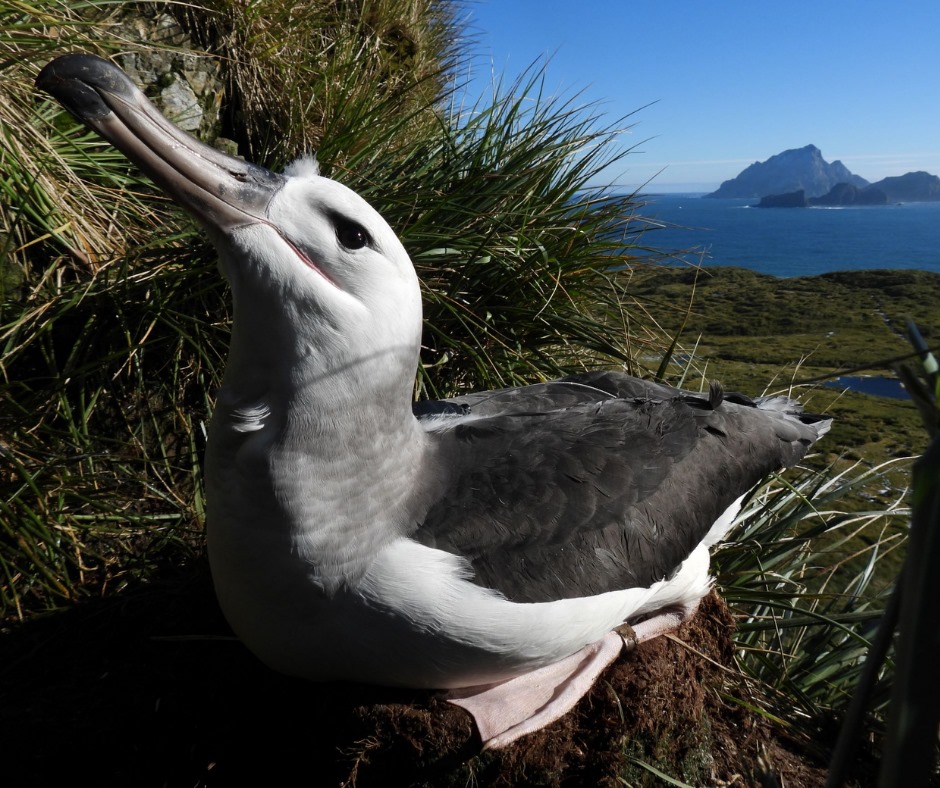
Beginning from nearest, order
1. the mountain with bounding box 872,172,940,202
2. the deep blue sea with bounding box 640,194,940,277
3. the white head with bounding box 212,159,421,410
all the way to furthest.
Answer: the white head with bounding box 212,159,421,410
the deep blue sea with bounding box 640,194,940,277
the mountain with bounding box 872,172,940,202

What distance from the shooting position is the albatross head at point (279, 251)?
1849mm

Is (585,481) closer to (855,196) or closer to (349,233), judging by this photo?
(349,233)

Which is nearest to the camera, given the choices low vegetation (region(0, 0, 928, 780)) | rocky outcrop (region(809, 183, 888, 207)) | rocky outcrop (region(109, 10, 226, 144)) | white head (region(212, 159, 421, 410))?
white head (region(212, 159, 421, 410))

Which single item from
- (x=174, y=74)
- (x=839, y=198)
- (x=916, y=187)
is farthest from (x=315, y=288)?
(x=839, y=198)

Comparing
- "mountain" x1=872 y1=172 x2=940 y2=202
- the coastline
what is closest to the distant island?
"mountain" x1=872 y1=172 x2=940 y2=202

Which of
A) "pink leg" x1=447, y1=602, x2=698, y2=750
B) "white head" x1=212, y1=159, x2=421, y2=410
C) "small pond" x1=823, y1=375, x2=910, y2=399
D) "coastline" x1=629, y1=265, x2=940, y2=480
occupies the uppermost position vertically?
"white head" x1=212, y1=159, x2=421, y2=410

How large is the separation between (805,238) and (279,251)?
82.7ft

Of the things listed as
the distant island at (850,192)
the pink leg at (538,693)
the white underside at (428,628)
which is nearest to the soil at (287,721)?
the pink leg at (538,693)

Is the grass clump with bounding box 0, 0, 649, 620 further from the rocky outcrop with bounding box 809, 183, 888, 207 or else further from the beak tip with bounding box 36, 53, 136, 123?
the rocky outcrop with bounding box 809, 183, 888, 207

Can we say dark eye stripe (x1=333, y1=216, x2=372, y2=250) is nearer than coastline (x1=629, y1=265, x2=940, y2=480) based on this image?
Yes

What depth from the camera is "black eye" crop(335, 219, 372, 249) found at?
1.97m

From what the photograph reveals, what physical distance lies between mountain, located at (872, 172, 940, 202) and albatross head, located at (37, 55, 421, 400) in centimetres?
3886

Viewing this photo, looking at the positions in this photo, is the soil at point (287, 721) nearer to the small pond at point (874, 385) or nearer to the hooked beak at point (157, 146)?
the hooked beak at point (157, 146)

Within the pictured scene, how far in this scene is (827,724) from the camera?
2.98 metres
